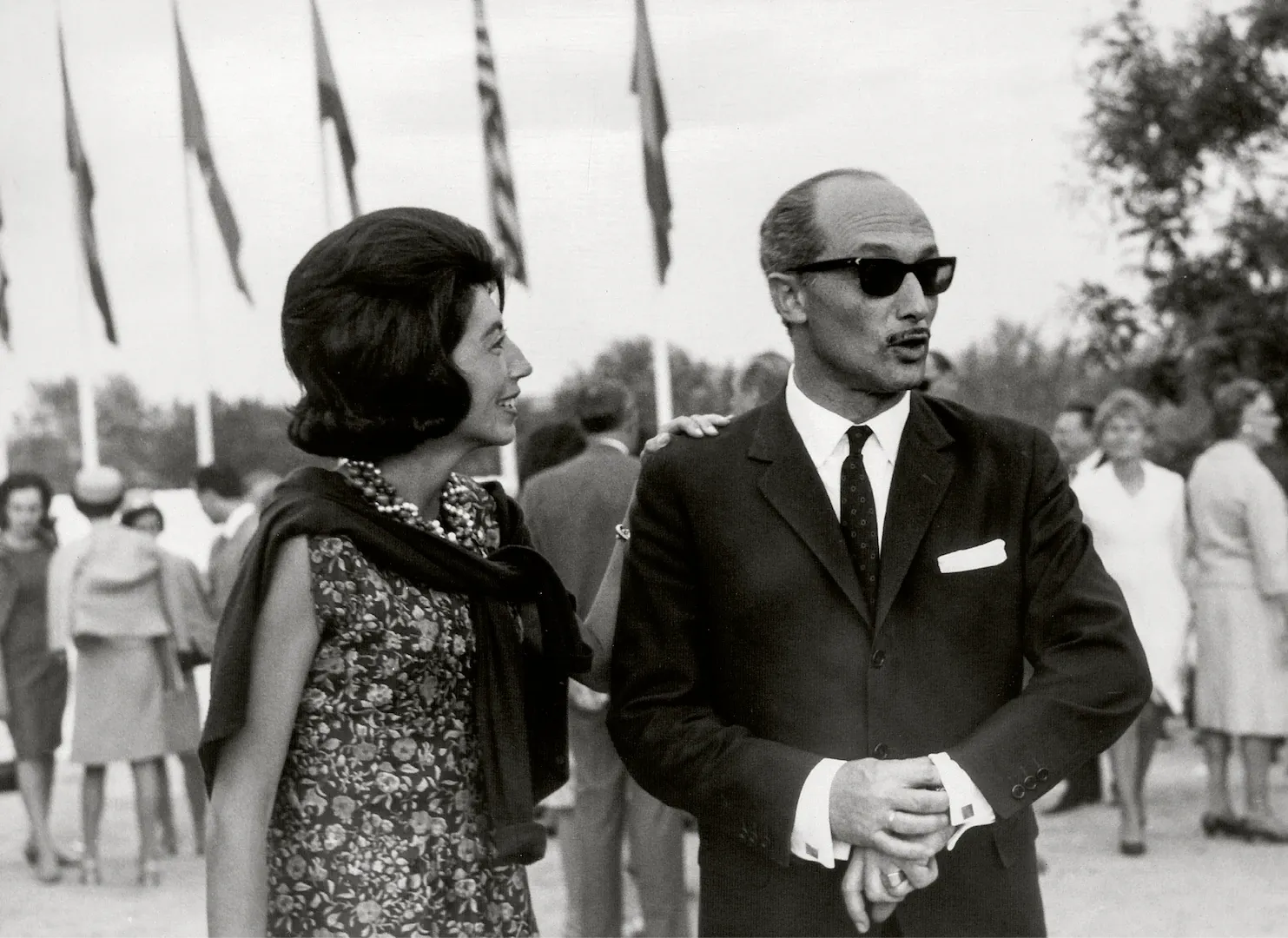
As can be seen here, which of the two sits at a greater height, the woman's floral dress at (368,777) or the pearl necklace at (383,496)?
the pearl necklace at (383,496)

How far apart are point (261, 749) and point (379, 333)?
60 cm

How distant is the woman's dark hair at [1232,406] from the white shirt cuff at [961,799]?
21.0 ft

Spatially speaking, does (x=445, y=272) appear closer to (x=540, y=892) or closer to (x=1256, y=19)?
(x=540, y=892)

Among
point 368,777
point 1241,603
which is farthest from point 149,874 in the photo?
point 368,777

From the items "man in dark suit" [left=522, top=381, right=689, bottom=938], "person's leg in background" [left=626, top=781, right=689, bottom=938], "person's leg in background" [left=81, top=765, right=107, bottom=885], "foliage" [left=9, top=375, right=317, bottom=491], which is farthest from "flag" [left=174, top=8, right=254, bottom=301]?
"foliage" [left=9, top=375, right=317, bottom=491]

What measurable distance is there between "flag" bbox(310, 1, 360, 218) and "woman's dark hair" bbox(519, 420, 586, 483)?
10938mm

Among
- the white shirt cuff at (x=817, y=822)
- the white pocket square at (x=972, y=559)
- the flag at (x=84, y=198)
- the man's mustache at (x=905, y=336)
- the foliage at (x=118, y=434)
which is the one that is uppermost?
the flag at (x=84, y=198)

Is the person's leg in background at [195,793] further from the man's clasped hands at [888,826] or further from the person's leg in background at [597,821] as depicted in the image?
the man's clasped hands at [888,826]

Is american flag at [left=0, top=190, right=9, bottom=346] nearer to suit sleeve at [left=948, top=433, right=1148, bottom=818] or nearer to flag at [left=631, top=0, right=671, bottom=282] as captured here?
flag at [left=631, top=0, right=671, bottom=282]

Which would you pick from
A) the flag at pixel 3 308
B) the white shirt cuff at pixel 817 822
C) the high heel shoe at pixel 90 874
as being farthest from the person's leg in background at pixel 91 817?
the flag at pixel 3 308

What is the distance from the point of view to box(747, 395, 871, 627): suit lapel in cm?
246

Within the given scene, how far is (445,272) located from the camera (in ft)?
8.03

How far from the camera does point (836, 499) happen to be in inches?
101

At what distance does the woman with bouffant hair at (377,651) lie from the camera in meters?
2.30
